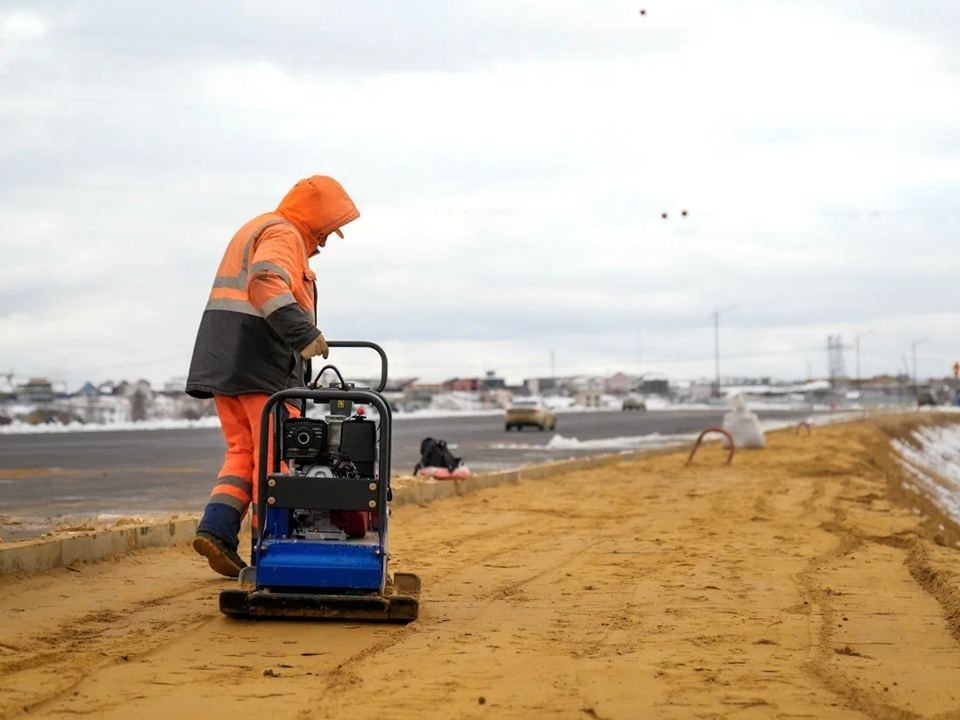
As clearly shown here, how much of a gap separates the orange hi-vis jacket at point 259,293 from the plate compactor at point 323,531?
1.47 feet

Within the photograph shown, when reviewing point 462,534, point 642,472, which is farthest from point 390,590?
point 642,472

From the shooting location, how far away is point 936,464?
39.8 meters

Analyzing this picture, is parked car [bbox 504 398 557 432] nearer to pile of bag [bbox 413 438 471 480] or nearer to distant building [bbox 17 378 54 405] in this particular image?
pile of bag [bbox 413 438 471 480]

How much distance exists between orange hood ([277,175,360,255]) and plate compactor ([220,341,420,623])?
103cm

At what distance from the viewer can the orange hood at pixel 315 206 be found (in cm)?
686

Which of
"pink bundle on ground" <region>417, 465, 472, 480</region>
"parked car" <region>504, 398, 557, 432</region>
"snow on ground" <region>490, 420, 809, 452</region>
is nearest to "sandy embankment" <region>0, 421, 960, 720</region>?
"pink bundle on ground" <region>417, 465, 472, 480</region>

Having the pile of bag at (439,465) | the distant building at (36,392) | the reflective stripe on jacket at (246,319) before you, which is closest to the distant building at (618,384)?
the distant building at (36,392)

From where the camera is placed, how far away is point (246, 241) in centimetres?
673

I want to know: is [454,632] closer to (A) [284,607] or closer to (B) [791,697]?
(A) [284,607]

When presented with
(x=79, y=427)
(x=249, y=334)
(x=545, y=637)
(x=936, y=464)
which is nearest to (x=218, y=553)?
(x=249, y=334)

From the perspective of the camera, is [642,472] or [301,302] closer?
[301,302]

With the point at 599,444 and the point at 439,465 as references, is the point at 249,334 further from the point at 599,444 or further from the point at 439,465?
the point at 599,444

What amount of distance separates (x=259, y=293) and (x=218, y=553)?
1.37 metres

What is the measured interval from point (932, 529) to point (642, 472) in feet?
24.7
